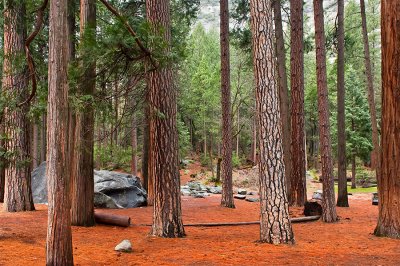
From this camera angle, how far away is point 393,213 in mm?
7309

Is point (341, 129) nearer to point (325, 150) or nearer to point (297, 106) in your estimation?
point (297, 106)

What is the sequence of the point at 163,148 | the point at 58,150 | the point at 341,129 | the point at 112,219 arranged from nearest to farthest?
the point at 58,150
the point at 163,148
the point at 112,219
the point at 341,129

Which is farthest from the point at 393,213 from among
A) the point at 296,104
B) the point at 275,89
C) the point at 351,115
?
the point at 351,115

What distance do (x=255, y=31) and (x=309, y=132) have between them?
4155 centimetres

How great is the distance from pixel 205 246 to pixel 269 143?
2.23m

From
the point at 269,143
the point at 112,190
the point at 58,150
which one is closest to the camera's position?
the point at 58,150

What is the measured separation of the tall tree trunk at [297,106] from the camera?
42.7ft

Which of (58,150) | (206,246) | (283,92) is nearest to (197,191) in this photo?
(283,92)

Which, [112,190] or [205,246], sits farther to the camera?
[112,190]

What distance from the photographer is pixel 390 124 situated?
291 inches

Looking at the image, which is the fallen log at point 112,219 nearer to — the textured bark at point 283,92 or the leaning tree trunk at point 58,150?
the leaning tree trunk at point 58,150

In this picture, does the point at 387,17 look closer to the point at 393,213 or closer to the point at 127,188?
the point at 393,213

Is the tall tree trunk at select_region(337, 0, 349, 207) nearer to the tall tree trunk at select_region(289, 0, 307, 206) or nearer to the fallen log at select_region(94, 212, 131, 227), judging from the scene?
the tall tree trunk at select_region(289, 0, 307, 206)

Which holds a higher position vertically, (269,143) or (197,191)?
(269,143)
